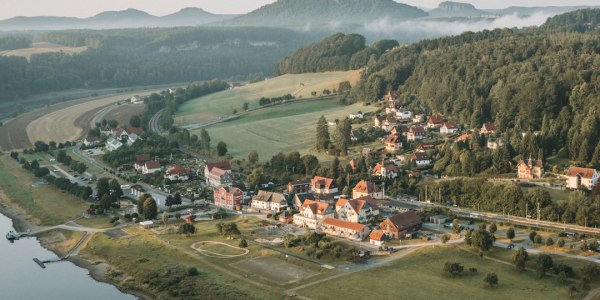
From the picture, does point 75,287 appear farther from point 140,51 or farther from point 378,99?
point 140,51

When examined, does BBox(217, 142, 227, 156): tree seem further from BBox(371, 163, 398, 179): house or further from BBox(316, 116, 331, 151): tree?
BBox(371, 163, 398, 179): house

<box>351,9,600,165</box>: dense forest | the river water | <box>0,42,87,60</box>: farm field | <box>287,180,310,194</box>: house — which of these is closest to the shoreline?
the river water

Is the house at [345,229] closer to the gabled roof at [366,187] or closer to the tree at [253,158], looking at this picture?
the gabled roof at [366,187]

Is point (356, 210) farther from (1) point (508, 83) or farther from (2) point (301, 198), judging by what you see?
(1) point (508, 83)

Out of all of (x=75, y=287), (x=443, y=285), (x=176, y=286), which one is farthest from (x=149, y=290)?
(x=443, y=285)

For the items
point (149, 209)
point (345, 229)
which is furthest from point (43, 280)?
point (345, 229)
